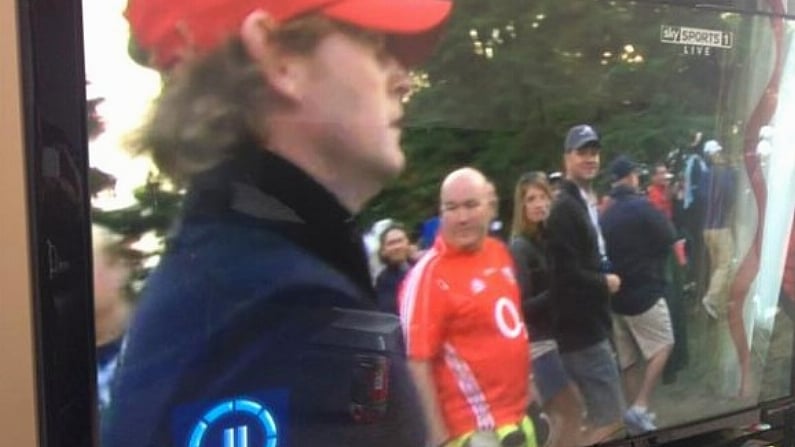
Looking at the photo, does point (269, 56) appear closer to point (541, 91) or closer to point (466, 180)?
point (466, 180)

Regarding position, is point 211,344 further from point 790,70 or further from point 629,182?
point 790,70

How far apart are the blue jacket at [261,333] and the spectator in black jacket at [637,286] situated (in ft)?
2.23

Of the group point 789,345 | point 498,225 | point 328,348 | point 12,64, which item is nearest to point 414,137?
point 498,225

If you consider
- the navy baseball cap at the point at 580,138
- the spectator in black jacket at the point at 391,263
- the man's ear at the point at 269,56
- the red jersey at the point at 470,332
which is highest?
the man's ear at the point at 269,56

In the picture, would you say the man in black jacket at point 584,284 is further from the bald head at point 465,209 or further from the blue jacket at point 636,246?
the bald head at point 465,209

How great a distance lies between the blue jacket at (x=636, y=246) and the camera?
2.43 meters

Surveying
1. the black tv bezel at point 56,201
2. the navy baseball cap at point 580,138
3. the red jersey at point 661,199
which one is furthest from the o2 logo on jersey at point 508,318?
the black tv bezel at point 56,201

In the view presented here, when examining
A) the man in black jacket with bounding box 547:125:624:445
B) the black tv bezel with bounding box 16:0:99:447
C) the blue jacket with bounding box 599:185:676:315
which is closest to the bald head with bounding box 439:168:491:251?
the man in black jacket with bounding box 547:125:624:445

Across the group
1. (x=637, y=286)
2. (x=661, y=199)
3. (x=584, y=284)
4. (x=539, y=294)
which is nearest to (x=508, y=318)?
(x=539, y=294)

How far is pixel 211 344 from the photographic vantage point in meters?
1.86

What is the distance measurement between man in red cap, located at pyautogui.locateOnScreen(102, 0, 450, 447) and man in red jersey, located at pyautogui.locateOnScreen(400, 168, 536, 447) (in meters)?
0.06

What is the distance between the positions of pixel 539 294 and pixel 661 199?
50 centimetres

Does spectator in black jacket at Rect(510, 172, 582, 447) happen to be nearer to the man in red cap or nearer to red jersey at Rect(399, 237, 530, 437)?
red jersey at Rect(399, 237, 530, 437)

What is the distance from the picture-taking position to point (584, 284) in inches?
93.0
